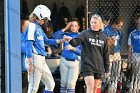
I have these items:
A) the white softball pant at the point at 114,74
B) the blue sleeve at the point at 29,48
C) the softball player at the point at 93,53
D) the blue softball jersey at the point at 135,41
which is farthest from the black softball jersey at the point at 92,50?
the blue softball jersey at the point at 135,41

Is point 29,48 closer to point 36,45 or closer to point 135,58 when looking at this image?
point 36,45

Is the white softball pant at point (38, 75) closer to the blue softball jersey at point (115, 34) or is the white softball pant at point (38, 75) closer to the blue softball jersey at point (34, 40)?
the blue softball jersey at point (34, 40)

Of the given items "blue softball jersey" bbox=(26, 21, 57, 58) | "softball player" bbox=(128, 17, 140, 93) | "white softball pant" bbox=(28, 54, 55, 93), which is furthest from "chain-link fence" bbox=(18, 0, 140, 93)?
"blue softball jersey" bbox=(26, 21, 57, 58)

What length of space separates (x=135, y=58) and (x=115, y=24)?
32.1 inches

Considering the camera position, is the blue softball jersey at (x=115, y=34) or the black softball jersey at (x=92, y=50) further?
the blue softball jersey at (x=115, y=34)

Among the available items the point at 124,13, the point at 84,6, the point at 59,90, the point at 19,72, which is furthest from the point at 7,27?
the point at 124,13

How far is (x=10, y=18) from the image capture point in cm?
597

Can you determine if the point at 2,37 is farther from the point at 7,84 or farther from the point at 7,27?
the point at 7,84

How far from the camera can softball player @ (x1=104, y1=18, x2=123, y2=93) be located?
291 inches

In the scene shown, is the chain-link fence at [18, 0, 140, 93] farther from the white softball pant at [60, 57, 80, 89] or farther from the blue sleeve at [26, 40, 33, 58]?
the blue sleeve at [26, 40, 33, 58]

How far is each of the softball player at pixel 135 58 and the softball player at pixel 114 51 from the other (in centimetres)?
26

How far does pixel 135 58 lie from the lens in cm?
759

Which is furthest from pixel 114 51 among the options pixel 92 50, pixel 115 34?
pixel 92 50

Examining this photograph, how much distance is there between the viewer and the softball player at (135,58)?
7469mm
